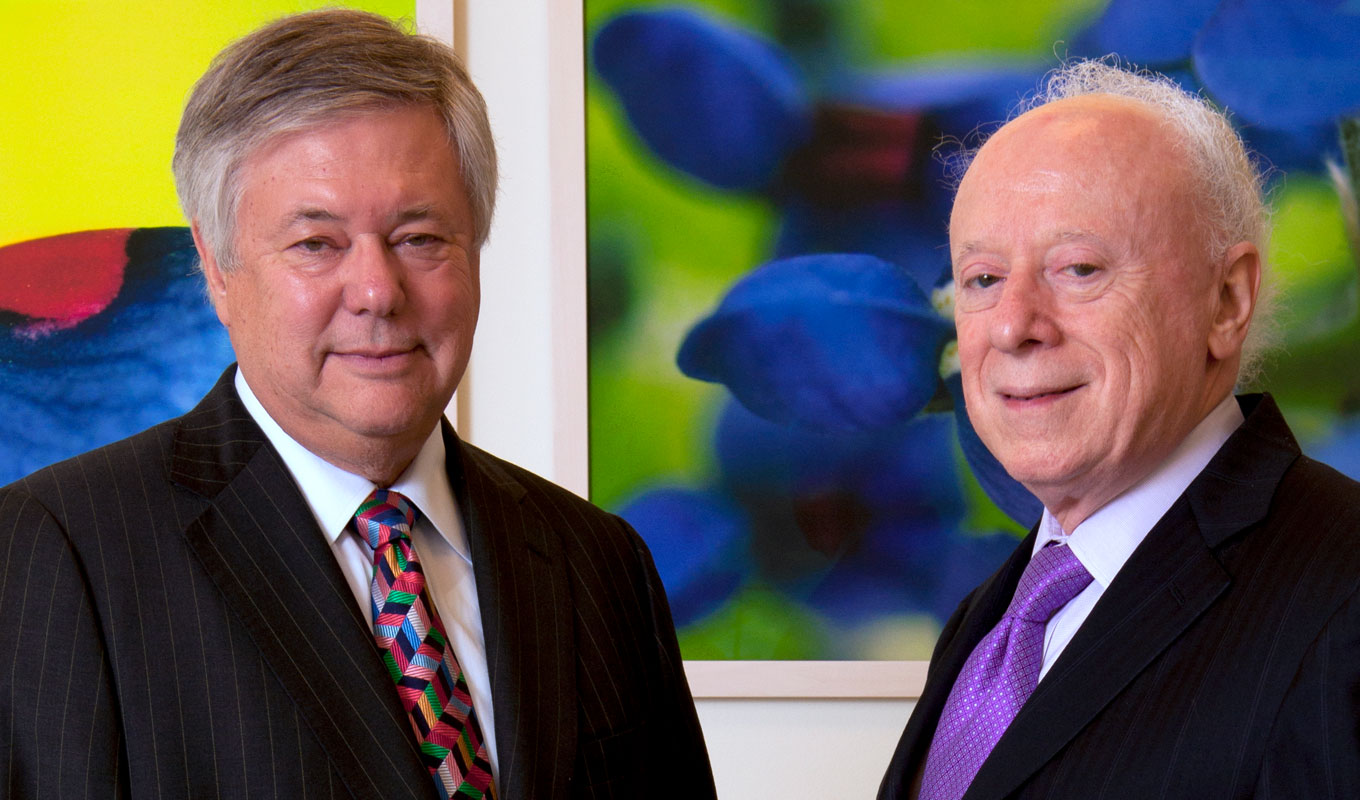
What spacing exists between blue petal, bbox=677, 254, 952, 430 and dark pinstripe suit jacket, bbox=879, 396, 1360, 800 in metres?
1.03

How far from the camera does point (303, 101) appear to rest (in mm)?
1382

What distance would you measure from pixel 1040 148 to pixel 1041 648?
0.59 meters

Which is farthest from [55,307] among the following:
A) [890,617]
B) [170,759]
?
[890,617]

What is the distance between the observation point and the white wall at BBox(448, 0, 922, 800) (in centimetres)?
245

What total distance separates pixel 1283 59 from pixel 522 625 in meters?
1.87

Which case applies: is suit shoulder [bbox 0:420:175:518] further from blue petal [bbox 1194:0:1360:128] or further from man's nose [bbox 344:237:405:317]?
blue petal [bbox 1194:0:1360:128]

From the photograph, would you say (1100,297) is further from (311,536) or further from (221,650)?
(221,650)

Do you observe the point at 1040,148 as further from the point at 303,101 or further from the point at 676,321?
the point at 676,321

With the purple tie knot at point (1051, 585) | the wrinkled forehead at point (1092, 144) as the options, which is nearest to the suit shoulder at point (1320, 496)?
the purple tie knot at point (1051, 585)

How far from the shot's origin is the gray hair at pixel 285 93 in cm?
138

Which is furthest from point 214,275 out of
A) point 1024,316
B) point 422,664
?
point 1024,316

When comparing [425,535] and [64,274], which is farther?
[64,274]

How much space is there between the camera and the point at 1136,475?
1.43m

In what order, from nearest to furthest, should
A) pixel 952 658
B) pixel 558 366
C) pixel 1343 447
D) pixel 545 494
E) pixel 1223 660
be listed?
pixel 1223 660 → pixel 952 658 → pixel 545 494 → pixel 1343 447 → pixel 558 366
